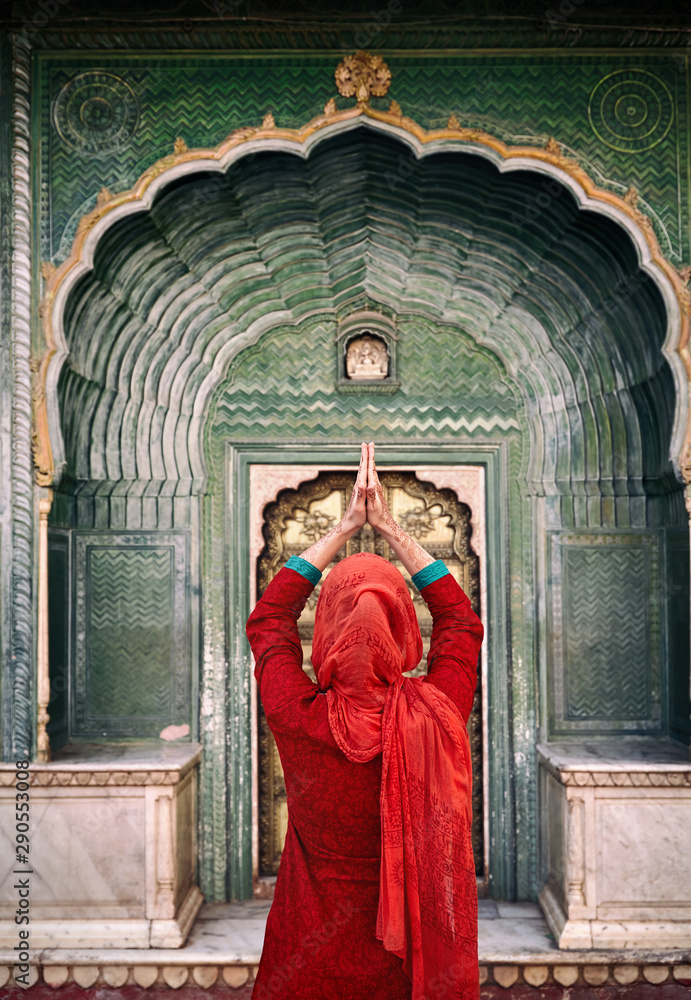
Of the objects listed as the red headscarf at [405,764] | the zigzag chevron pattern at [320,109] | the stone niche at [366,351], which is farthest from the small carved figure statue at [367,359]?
the red headscarf at [405,764]

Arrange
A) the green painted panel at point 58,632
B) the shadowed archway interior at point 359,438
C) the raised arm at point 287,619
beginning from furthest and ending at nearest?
the shadowed archway interior at point 359,438 < the green painted panel at point 58,632 < the raised arm at point 287,619

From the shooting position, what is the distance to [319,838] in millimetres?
1718

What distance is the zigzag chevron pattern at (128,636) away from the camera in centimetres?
427

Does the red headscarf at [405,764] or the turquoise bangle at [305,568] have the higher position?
the turquoise bangle at [305,568]

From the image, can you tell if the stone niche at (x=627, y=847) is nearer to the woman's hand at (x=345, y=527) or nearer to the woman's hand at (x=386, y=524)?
the woman's hand at (x=386, y=524)

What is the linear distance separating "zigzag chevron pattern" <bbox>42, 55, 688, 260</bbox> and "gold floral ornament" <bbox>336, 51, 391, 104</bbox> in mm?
47

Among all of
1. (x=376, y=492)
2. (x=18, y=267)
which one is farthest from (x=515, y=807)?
(x=18, y=267)

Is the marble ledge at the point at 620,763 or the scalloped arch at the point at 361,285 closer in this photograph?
the marble ledge at the point at 620,763

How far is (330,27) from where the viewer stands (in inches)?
149

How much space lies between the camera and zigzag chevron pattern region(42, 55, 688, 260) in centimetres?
379

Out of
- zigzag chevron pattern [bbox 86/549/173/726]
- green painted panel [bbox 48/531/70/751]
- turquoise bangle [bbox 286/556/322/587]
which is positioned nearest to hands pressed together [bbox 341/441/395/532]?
turquoise bangle [bbox 286/556/322/587]

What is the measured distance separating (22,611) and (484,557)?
2.36 m

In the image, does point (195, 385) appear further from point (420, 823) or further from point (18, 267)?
point (420, 823)

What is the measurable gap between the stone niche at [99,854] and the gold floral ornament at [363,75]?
3262mm
